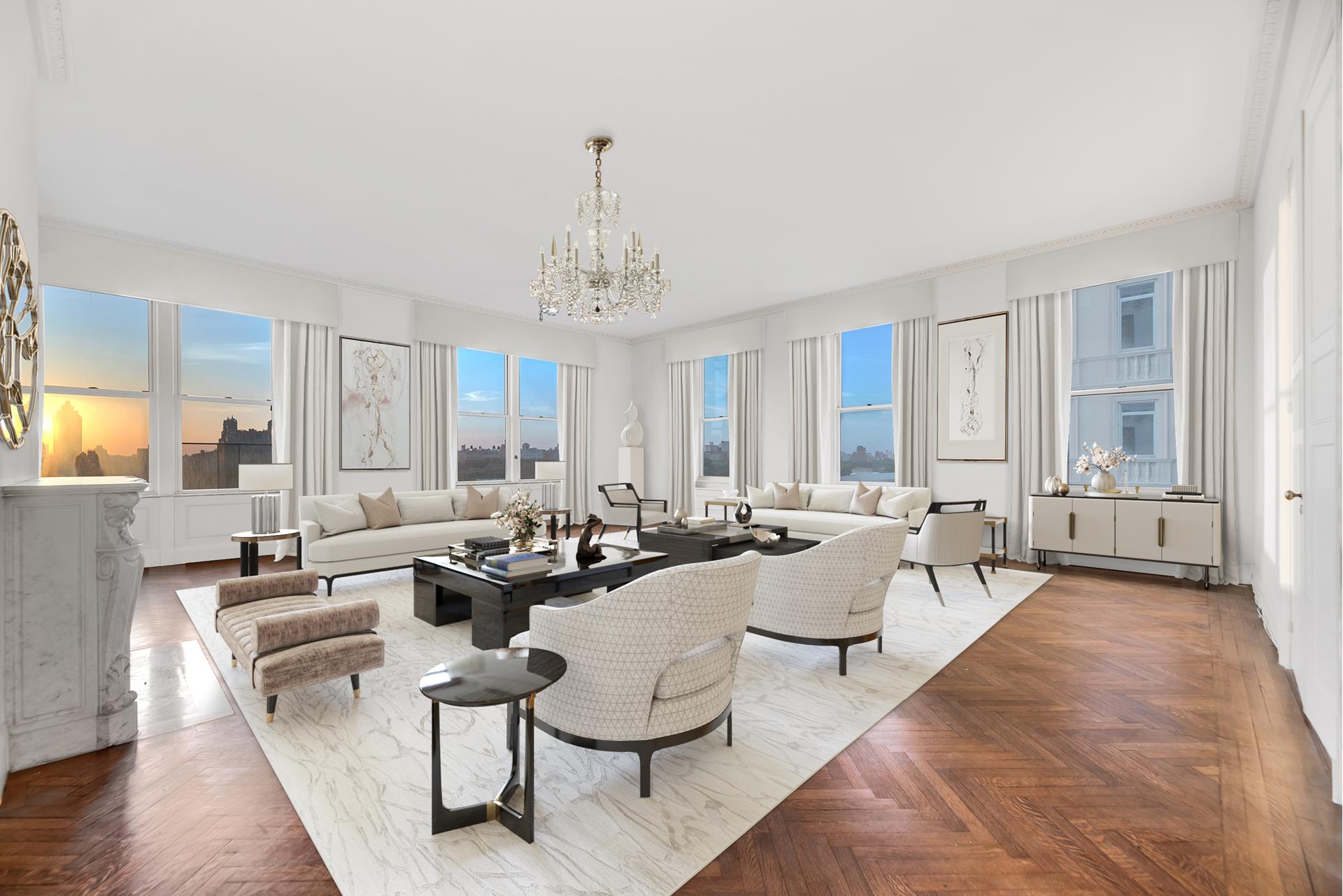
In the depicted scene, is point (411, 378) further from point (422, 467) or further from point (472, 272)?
point (472, 272)

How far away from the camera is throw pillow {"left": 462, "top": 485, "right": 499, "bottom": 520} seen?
629 centimetres

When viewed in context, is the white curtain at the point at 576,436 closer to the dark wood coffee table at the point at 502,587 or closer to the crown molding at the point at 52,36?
the dark wood coffee table at the point at 502,587

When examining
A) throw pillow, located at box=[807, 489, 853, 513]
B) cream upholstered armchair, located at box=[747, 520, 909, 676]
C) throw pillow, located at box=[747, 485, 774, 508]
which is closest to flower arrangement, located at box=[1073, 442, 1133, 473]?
throw pillow, located at box=[807, 489, 853, 513]

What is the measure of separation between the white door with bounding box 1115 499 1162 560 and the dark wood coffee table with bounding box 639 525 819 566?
294 centimetres

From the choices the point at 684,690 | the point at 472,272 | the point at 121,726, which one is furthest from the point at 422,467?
the point at 684,690

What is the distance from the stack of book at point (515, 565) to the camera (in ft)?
11.6

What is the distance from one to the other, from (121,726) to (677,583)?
7.84 feet

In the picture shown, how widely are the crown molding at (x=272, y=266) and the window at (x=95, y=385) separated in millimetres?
648

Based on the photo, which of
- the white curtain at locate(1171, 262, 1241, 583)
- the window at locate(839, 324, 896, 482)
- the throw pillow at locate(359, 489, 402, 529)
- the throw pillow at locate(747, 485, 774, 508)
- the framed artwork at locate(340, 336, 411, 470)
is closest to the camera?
the white curtain at locate(1171, 262, 1241, 583)

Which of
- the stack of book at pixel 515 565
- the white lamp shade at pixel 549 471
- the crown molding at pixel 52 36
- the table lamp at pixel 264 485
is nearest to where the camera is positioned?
the crown molding at pixel 52 36

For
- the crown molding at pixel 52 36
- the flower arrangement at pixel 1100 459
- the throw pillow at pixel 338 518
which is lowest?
the throw pillow at pixel 338 518

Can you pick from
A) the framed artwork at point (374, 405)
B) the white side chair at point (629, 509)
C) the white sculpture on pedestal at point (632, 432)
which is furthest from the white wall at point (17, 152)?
the white sculpture on pedestal at point (632, 432)

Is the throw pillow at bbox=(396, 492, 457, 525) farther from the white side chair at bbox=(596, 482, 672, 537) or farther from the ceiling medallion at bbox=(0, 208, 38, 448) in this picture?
the ceiling medallion at bbox=(0, 208, 38, 448)

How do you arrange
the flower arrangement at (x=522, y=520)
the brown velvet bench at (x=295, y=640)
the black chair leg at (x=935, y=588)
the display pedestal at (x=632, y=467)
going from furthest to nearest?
the display pedestal at (x=632, y=467) → the black chair leg at (x=935, y=588) → the flower arrangement at (x=522, y=520) → the brown velvet bench at (x=295, y=640)
